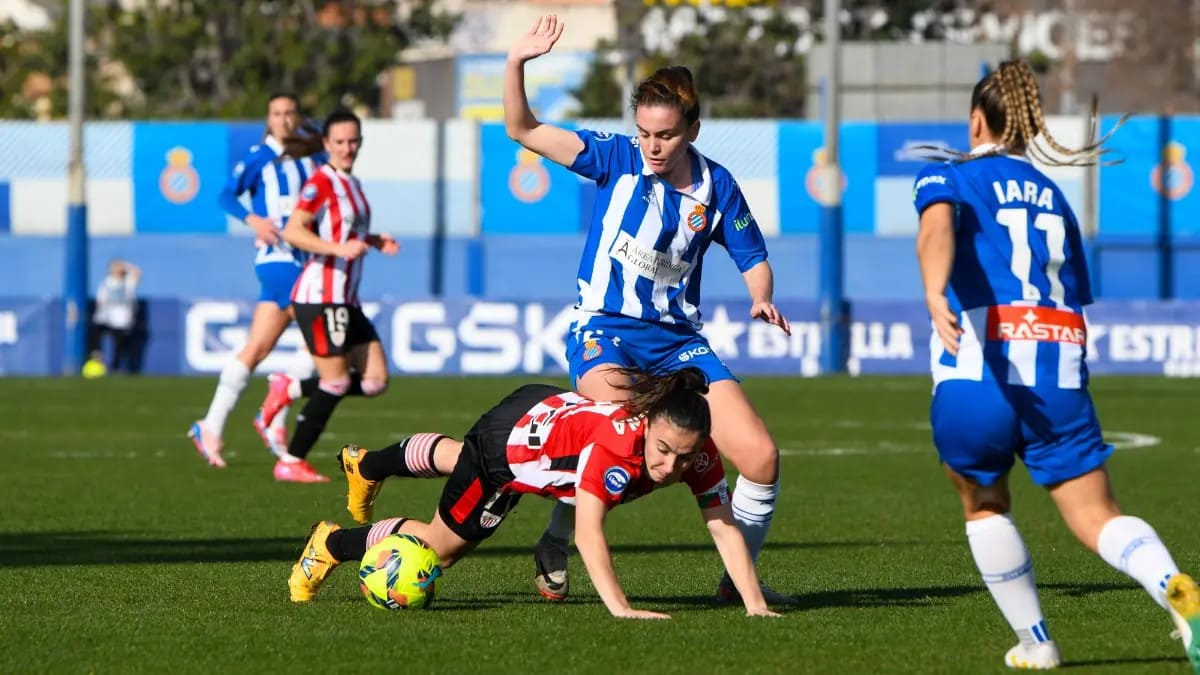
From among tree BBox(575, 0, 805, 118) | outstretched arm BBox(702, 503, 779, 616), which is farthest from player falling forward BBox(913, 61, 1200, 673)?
tree BBox(575, 0, 805, 118)

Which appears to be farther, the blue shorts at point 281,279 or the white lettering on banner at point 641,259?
the blue shorts at point 281,279

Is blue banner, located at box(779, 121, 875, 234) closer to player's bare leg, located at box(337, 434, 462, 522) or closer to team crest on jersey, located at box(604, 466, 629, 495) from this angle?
player's bare leg, located at box(337, 434, 462, 522)

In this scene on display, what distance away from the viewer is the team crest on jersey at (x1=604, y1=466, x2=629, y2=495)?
677cm

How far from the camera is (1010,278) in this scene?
588cm

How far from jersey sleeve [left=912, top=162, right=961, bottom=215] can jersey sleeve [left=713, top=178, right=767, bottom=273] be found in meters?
1.77

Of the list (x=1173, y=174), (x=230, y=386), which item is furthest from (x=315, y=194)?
(x=1173, y=174)

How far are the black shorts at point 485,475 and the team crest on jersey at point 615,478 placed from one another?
18.6 inches

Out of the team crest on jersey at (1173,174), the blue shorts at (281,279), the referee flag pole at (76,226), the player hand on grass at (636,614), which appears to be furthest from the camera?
the team crest on jersey at (1173,174)

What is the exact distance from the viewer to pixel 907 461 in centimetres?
1480

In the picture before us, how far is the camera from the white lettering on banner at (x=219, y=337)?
86.5 ft

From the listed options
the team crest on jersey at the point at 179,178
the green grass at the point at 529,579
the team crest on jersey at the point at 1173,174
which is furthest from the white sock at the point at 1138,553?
the team crest on jersey at the point at 179,178

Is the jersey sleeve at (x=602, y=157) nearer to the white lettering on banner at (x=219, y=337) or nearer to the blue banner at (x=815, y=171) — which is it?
the white lettering on banner at (x=219, y=337)

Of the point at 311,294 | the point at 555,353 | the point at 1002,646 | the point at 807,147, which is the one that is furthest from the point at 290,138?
the point at 807,147

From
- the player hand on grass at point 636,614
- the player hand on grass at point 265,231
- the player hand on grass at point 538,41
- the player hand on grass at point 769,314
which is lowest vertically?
the player hand on grass at point 636,614
